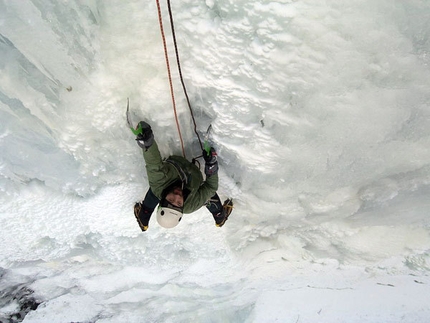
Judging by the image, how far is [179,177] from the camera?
223 cm

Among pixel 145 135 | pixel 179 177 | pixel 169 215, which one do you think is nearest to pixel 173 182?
pixel 179 177

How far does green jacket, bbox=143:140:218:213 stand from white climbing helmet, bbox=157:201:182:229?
175mm

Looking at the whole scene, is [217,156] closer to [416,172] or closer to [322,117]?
[322,117]

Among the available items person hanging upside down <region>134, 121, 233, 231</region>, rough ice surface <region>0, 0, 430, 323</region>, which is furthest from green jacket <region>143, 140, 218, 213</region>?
rough ice surface <region>0, 0, 430, 323</region>

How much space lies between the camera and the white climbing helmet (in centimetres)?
208

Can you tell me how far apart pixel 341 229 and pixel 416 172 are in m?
0.98

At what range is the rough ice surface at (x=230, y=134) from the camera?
1.58m

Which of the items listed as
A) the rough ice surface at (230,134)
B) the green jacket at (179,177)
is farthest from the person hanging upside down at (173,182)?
the rough ice surface at (230,134)

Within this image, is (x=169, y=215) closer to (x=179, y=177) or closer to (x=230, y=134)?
(x=179, y=177)

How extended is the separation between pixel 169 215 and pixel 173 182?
0.83 ft

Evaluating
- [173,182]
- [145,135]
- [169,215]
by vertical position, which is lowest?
[169,215]

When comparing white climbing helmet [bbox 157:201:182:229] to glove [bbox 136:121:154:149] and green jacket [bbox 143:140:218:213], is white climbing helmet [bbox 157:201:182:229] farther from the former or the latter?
glove [bbox 136:121:154:149]

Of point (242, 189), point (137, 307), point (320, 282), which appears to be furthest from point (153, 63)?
point (137, 307)

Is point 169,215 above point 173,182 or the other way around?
the other way around
